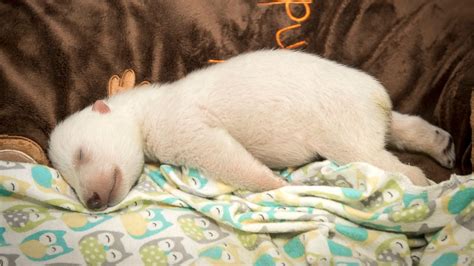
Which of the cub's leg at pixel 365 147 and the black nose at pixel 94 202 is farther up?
the cub's leg at pixel 365 147

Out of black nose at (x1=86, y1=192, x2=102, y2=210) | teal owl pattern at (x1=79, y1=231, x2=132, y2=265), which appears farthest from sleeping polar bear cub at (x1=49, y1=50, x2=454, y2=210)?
teal owl pattern at (x1=79, y1=231, x2=132, y2=265)

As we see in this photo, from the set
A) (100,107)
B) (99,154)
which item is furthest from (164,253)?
(100,107)

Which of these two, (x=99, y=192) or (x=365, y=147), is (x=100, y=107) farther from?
(x=365, y=147)

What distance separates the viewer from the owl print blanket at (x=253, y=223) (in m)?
1.46

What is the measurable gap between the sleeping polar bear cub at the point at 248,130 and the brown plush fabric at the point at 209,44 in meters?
0.17

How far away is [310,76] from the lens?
170cm

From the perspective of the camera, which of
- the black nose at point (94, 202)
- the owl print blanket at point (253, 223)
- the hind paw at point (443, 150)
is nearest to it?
the owl print blanket at point (253, 223)

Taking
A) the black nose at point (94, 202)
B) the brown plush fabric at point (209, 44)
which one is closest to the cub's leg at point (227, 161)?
the black nose at point (94, 202)

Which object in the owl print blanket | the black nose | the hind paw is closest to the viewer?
the owl print blanket

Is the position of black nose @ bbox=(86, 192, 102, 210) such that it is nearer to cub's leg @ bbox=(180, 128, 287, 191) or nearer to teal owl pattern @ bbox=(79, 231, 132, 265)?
teal owl pattern @ bbox=(79, 231, 132, 265)

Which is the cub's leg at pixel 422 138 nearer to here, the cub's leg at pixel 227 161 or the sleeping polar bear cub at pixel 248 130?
the sleeping polar bear cub at pixel 248 130

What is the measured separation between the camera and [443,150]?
1.76 meters

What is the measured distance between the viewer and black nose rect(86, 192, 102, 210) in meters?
1.62

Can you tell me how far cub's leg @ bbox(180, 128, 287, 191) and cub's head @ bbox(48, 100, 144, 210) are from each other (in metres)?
0.22
